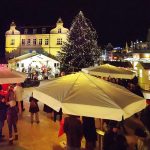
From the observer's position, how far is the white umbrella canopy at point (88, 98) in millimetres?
5965

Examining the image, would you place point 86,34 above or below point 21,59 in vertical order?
above

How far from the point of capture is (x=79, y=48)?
31406mm

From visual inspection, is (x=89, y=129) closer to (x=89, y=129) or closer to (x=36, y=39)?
(x=89, y=129)

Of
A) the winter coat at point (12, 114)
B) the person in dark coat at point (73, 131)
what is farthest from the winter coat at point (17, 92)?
the person in dark coat at point (73, 131)

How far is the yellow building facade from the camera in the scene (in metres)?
51.6

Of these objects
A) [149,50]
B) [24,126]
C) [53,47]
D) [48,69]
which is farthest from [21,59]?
[24,126]

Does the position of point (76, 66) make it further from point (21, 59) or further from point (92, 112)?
point (92, 112)

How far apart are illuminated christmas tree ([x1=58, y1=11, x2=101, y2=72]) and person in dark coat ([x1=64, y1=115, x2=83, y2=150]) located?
24491 mm

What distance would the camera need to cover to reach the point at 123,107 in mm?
6004

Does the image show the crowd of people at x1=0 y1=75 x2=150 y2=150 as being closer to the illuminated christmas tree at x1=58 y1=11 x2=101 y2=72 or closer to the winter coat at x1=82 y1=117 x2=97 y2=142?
the winter coat at x1=82 y1=117 x2=97 y2=142

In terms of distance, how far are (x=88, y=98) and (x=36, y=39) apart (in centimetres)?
4754

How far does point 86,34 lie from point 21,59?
9.11 metres

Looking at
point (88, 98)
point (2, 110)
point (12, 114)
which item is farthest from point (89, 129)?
point (2, 110)

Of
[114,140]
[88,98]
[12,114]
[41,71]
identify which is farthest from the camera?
[41,71]
